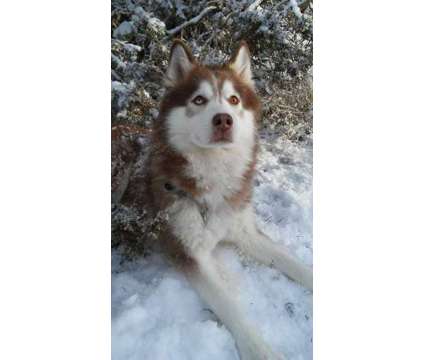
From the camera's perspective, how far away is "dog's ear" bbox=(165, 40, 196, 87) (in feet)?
8.57

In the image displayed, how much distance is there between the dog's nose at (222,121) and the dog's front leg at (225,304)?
0.64 metres

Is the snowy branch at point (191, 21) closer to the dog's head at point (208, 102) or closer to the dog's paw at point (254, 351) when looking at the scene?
the dog's head at point (208, 102)

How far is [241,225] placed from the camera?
9.02ft

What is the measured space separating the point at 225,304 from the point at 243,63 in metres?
1.18

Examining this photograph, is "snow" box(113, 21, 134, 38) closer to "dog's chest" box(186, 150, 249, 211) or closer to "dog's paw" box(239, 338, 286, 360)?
"dog's chest" box(186, 150, 249, 211)

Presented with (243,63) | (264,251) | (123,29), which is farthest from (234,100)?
(264,251)

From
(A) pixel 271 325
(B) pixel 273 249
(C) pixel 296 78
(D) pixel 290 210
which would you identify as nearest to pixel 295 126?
(C) pixel 296 78

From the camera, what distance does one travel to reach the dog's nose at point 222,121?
2.47 m

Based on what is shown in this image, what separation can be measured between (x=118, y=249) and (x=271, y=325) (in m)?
0.82

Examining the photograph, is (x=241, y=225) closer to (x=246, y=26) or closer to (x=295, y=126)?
(x=295, y=126)

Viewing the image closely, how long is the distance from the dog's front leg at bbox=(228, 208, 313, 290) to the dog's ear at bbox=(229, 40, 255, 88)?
665 millimetres

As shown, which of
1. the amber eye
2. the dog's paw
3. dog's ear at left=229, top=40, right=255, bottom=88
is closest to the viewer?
the dog's paw

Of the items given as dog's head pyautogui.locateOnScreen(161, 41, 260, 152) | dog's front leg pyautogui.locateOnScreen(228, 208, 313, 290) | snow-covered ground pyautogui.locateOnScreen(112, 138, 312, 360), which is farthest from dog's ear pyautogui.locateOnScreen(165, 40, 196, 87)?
dog's front leg pyautogui.locateOnScreen(228, 208, 313, 290)

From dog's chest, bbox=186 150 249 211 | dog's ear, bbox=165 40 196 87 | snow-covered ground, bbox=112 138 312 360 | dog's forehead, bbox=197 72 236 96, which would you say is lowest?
snow-covered ground, bbox=112 138 312 360
